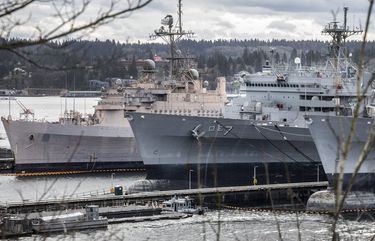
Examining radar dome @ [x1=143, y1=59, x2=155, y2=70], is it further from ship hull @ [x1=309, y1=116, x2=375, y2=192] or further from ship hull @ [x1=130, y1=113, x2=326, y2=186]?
ship hull @ [x1=309, y1=116, x2=375, y2=192]

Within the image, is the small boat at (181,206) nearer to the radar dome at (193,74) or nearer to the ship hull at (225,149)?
the ship hull at (225,149)

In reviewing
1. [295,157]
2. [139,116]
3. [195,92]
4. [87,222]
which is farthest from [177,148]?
[87,222]

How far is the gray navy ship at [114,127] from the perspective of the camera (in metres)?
52.7

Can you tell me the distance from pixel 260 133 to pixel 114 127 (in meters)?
13.5

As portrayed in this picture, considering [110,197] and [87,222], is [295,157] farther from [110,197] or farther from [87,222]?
[87,222]

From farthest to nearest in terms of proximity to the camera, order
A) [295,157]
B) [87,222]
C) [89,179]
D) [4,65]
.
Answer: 1. [89,179]
2. [295,157]
3. [87,222]
4. [4,65]

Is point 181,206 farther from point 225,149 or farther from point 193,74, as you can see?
point 193,74

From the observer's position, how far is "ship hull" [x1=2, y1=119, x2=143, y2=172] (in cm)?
5281

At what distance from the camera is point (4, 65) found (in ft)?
19.1

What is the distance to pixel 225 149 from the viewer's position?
4412 centimetres

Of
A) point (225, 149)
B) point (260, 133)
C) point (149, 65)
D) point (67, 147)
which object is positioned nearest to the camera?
point (260, 133)

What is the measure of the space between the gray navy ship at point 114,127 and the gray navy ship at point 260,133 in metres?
7.09

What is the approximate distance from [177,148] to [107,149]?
408 inches

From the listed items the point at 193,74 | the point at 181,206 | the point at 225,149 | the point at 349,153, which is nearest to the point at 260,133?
the point at 225,149
